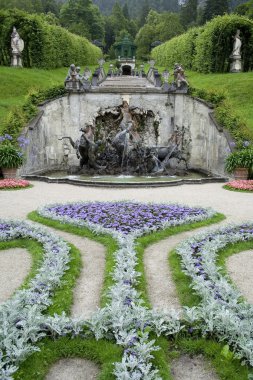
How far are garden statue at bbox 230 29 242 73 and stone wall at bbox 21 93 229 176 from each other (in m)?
16.7

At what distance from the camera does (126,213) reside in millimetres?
9461

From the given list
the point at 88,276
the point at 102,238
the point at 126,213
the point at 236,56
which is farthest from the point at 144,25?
the point at 88,276

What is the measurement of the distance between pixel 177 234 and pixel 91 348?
456 cm

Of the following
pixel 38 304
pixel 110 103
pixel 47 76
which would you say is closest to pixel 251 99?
pixel 110 103

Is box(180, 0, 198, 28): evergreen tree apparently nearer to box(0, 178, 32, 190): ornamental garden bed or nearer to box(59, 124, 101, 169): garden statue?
box(59, 124, 101, 169): garden statue

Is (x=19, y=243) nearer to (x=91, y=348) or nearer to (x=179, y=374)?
(x=91, y=348)

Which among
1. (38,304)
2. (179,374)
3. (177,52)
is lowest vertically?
(179,374)

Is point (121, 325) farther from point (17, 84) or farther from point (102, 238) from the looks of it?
point (17, 84)

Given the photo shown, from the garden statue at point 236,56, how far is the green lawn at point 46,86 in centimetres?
364

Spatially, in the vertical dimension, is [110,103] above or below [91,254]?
above

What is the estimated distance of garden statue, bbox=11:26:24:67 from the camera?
34.4 metres

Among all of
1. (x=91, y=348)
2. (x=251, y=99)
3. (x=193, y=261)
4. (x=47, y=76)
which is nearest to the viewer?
(x=91, y=348)

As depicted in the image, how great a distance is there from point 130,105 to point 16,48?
63.3 feet

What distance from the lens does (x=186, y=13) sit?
88250 mm
